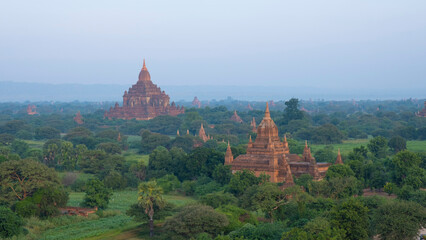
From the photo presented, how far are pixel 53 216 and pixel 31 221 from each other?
2390mm

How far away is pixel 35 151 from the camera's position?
244 ft

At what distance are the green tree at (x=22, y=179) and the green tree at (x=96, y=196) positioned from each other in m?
2.80

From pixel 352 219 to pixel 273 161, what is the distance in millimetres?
19456

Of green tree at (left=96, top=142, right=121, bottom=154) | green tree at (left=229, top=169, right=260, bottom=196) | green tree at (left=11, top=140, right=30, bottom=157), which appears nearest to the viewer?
green tree at (left=229, top=169, right=260, bottom=196)

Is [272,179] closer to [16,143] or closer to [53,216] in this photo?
[53,216]

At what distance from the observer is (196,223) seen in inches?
1447

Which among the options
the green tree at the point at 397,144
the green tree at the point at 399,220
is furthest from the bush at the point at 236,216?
the green tree at the point at 397,144

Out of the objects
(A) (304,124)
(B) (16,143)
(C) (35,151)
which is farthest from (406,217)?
(A) (304,124)

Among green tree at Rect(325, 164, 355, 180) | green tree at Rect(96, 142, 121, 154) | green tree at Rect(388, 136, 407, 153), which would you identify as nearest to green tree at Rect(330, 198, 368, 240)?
green tree at Rect(325, 164, 355, 180)

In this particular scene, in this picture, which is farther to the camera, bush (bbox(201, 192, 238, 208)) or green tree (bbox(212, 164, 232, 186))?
green tree (bbox(212, 164, 232, 186))

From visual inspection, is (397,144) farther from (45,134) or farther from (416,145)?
(45,134)

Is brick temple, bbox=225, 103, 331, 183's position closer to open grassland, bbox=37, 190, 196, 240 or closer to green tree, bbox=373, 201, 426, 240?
open grassland, bbox=37, 190, 196, 240

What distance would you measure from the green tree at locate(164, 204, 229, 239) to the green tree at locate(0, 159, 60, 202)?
14194mm

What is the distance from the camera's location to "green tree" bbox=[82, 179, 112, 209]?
1869 inches
